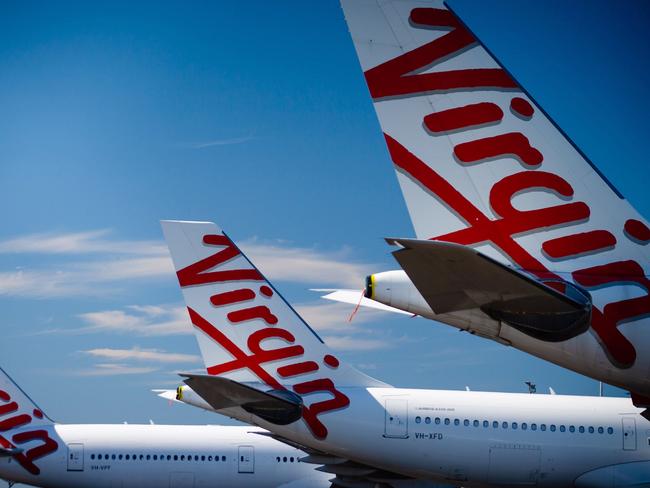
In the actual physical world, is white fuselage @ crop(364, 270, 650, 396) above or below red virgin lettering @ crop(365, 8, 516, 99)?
below

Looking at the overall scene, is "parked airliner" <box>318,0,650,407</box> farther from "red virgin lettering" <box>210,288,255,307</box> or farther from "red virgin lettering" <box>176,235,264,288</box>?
"red virgin lettering" <box>176,235,264,288</box>

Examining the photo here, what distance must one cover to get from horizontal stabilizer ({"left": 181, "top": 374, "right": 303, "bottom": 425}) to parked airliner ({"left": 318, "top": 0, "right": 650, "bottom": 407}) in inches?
409

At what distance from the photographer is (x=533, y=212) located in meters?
7.53

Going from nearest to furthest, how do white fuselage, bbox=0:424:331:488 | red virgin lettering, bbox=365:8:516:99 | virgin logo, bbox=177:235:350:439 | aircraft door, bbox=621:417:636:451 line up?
1. red virgin lettering, bbox=365:8:516:99
2. aircraft door, bbox=621:417:636:451
3. virgin logo, bbox=177:235:350:439
4. white fuselage, bbox=0:424:331:488

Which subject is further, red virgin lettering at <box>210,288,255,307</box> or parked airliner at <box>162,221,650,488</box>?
red virgin lettering at <box>210,288,255,307</box>

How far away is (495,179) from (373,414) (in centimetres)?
1424

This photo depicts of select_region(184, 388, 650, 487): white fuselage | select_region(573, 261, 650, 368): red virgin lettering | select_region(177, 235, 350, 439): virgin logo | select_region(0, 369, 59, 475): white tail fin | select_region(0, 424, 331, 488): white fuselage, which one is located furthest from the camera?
select_region(0, 369, 59, 475): white tail fin

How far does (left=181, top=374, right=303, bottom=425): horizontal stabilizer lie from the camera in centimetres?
1805

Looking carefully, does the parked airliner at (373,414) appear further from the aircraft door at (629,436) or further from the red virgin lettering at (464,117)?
the red virgin lettering at (464,117)

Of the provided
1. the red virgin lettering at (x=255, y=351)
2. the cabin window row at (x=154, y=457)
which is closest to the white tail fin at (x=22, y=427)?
the cabin window row at (x=154, y=457)

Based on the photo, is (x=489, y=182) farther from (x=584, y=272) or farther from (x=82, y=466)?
(x=82, y=466)

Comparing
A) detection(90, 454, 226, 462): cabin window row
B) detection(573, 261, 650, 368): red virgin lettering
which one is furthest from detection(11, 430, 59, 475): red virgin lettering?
detection(573, 261, 650, 368): red virgin lettering

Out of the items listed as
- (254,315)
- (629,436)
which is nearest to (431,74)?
(254,315)

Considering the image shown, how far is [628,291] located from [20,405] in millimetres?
27846
